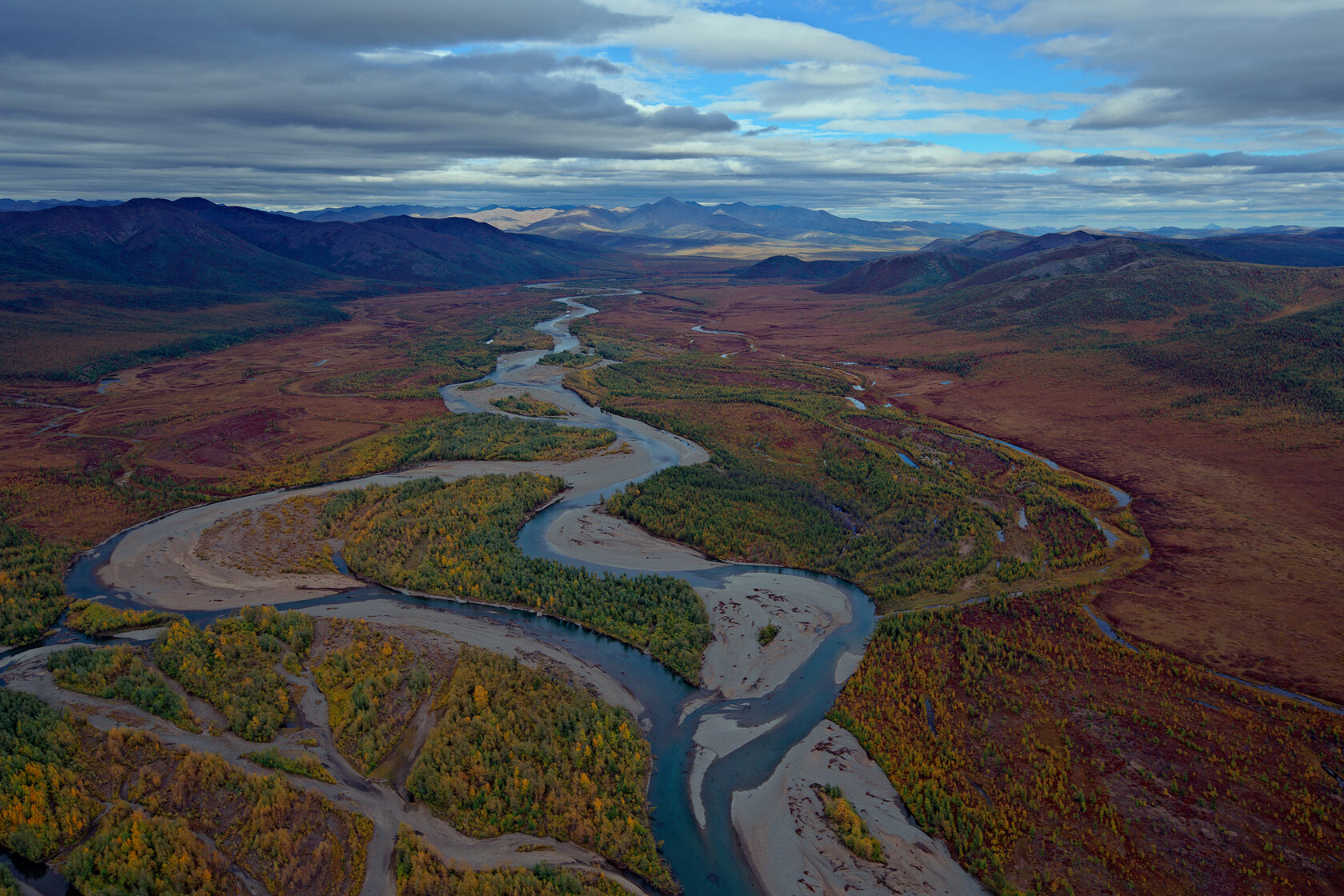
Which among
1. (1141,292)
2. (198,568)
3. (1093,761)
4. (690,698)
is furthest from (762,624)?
(1141,292)

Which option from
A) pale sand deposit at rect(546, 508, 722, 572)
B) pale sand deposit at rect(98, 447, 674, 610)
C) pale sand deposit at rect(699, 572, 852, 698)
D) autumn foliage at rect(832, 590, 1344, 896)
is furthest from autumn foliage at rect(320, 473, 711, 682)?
autumn foliage at rect(832, 590, 1344, 896)

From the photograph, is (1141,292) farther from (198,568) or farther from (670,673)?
(198,568)

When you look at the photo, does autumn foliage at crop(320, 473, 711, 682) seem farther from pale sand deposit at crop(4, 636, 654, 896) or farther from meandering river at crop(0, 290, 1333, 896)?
pale sand deposit at crop(4, 636, 654, 896)

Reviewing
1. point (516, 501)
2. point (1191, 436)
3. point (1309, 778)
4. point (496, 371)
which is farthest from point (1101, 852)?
point (496, 371)

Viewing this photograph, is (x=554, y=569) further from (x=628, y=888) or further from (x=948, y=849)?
(x=948, y=849)

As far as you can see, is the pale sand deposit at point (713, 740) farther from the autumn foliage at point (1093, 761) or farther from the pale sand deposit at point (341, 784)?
the pale sand deposit at point (341, 784)

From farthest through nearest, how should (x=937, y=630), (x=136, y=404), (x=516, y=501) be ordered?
(x=136, y=404)
(x=516, y=501)
(x=937, y=630)

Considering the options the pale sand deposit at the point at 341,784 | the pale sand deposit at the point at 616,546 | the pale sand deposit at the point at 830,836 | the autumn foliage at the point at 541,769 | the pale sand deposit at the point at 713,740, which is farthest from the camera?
the pale sand deposit at the point at 616,546

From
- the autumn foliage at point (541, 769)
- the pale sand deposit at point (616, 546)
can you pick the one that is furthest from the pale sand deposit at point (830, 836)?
the pale sand deposit at point (616, 546)
